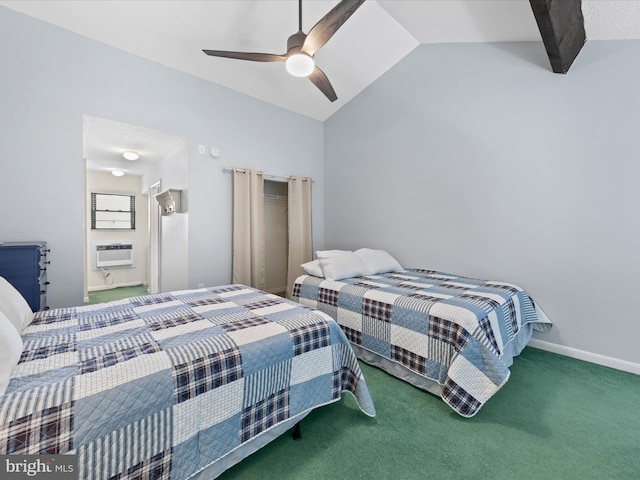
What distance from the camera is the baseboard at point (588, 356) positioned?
223 cm

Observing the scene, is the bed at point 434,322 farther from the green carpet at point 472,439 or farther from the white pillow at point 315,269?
the green carpet at point 472,439

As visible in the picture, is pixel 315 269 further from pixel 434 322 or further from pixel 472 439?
pixel 472 439

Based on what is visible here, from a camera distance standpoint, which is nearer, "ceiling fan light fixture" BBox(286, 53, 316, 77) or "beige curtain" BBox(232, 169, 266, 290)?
"ceiling fan light fixture" BBox(286, 53, 316, 77)

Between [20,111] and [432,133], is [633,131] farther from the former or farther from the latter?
[20,111]

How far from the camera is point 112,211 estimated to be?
16.7ft

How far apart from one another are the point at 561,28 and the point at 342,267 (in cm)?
249

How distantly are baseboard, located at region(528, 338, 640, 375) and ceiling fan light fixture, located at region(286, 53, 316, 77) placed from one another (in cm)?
318

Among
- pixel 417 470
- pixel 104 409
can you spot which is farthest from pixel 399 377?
pixel 104 409

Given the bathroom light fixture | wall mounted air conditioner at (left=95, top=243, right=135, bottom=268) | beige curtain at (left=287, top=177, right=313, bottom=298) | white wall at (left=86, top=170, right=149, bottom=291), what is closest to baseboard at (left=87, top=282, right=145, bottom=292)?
white wall at (left=86, top=170, right=149, bottom=291)

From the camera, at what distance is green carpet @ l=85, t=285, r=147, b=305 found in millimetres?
4361

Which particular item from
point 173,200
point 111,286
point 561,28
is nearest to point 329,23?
point 561,28

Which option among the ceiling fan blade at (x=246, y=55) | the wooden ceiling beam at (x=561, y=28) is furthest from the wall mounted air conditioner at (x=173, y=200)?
the wooden ceiling beam at (x=561, y=28)

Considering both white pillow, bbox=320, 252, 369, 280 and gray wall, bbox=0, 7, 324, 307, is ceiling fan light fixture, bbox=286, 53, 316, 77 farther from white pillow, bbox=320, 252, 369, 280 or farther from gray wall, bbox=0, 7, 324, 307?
white pillow, bbox=320, 252, 369, 280

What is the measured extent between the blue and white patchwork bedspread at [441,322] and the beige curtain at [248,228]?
103cm
